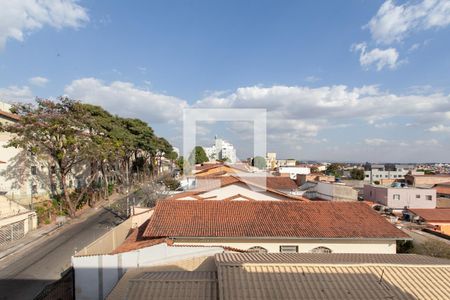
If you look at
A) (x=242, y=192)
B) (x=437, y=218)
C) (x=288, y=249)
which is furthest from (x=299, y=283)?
(x=437, y=218)

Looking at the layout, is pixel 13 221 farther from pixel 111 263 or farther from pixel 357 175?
pixel 357 175

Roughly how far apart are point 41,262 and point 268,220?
12.2 metres

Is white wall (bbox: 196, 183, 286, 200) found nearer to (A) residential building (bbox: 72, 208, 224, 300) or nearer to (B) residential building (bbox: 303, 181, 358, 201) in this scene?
(A) residential building (bbox: 72, 208, 224, 300)

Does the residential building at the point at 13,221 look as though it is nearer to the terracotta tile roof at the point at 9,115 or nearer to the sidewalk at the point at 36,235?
the sidewalk at the point at 36,235

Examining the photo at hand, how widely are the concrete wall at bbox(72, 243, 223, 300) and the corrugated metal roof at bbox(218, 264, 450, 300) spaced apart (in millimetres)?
4759

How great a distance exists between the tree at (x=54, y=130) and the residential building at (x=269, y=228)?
1223 centimetres

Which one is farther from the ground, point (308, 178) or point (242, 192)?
point (242, 192)

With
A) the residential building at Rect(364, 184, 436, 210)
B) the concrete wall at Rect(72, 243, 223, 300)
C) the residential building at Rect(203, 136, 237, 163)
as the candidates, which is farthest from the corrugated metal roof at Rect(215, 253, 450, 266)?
the residential building at Rect(203, 136, 237, 163)

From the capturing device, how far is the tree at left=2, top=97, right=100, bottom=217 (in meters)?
21.6

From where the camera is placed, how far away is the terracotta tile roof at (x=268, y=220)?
13.5 metres

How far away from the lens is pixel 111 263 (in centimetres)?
1100

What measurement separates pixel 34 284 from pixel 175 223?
A: 6738 mm

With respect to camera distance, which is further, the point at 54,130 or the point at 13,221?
the point at 54,130

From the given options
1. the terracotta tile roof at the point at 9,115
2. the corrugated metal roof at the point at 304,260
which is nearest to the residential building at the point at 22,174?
the terracotta tile roof at the point at 9,115
